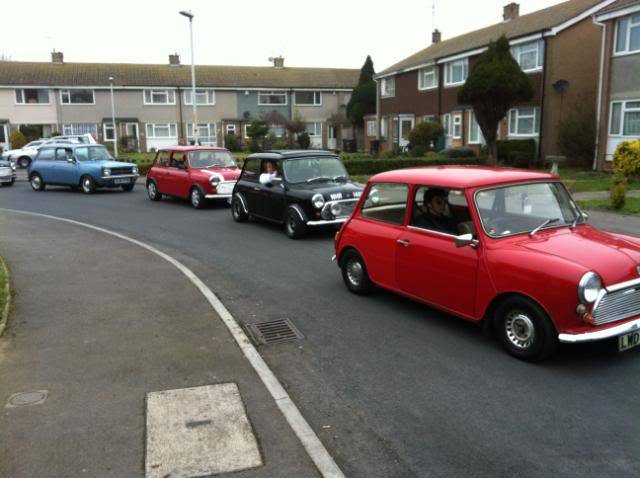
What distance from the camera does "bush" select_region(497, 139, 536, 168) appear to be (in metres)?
A: 26.1

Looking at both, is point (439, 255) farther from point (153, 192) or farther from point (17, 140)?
point (17, 140)

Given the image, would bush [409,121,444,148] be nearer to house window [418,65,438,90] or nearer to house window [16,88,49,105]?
house window [418,65,438,90]

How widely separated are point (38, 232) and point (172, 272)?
551 cm

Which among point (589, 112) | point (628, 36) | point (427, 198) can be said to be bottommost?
point (427, 198)

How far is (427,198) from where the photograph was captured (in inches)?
248

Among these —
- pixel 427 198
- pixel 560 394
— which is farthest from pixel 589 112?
pixel 560 394

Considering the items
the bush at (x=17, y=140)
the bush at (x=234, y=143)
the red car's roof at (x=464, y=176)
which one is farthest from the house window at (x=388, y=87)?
the red car's roof at (x=464, y=176)

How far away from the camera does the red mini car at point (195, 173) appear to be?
53.0 ft

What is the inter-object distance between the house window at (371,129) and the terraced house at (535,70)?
7985 millimetres

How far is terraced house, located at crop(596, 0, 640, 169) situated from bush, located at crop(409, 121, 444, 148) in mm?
10798

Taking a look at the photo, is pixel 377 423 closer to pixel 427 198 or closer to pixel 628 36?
pixel 427 198

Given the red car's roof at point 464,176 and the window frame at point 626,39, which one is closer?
the red car's roof at point 464,176

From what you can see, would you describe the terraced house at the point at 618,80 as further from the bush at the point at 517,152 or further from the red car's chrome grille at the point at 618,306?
the red car's chrome grille at the point at 618,306

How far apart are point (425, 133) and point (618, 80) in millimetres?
11711
